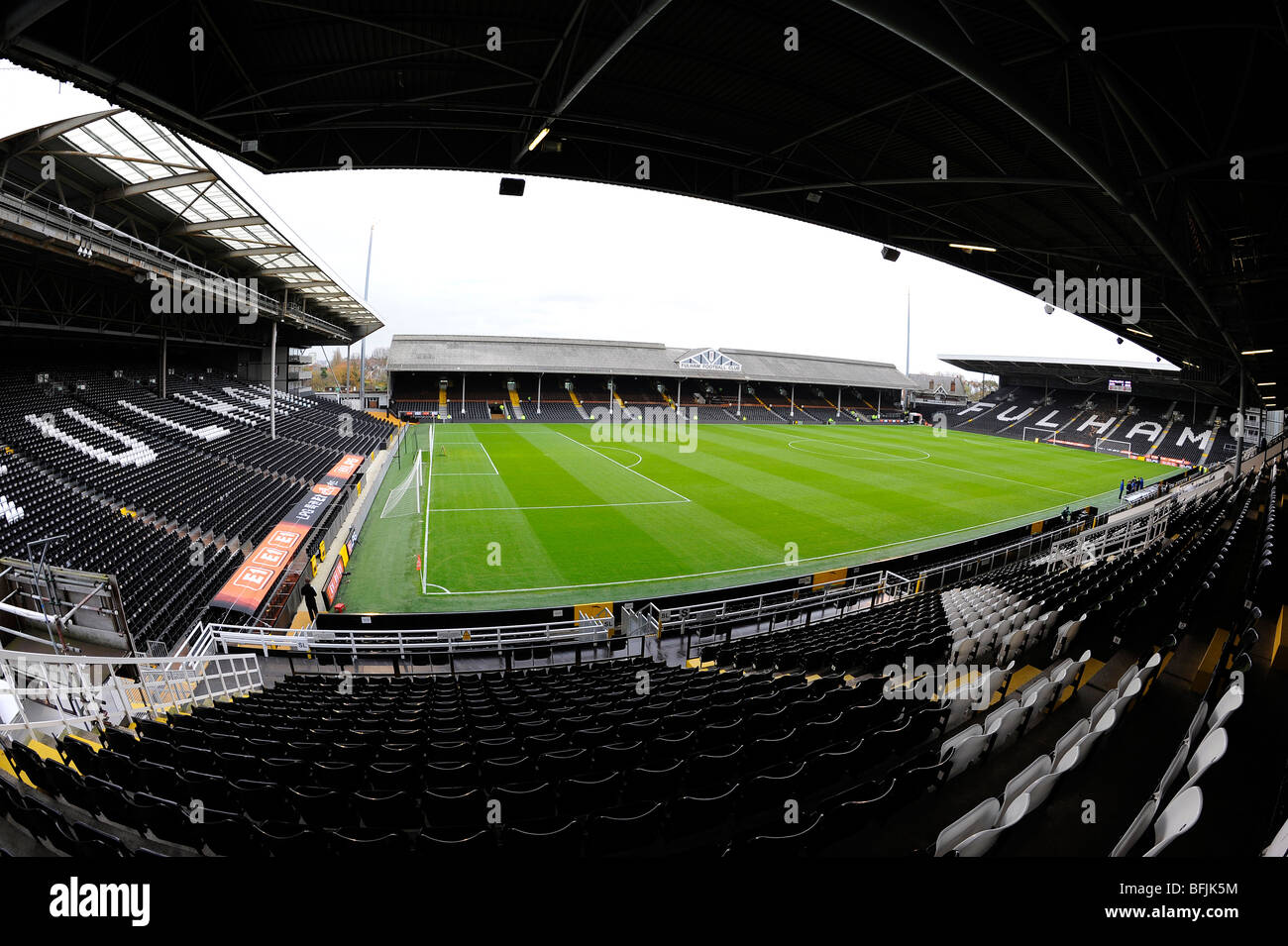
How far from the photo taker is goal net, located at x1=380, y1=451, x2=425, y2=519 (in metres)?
22.5

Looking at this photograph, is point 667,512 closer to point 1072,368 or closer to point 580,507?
point 580,507

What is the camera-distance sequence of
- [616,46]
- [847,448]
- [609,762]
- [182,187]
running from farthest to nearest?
1. [847,448]
2. [182,187]
3. [616,46]
4. [609,762]

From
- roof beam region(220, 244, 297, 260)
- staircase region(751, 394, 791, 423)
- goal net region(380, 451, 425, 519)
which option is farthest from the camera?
staircase region(751, 394, 791, 423)

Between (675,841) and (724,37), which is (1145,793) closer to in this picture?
(675,841)

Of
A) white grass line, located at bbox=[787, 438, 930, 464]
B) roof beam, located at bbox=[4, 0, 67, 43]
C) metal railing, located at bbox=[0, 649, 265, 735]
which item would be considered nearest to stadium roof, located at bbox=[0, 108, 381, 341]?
roof beam, located at bbox=[4, 0, 67, 43]

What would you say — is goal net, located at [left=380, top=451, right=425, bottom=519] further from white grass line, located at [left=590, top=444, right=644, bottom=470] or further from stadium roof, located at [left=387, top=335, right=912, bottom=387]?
stadium roof, located at [left=387, top=335, right=912, bottom=387]

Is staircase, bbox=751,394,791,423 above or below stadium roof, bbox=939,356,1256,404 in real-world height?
below

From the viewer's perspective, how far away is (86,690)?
689 centimetres

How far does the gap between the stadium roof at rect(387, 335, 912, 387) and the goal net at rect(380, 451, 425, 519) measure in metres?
35.6

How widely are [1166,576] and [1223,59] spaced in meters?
7.05

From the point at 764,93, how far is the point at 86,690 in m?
12.3

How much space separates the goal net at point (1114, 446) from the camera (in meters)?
47.2

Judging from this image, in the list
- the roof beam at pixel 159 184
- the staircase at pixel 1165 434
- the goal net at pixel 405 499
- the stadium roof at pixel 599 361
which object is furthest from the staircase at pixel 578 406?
the staircase at pixel 1165 434

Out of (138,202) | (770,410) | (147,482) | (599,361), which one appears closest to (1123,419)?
(770,410)
